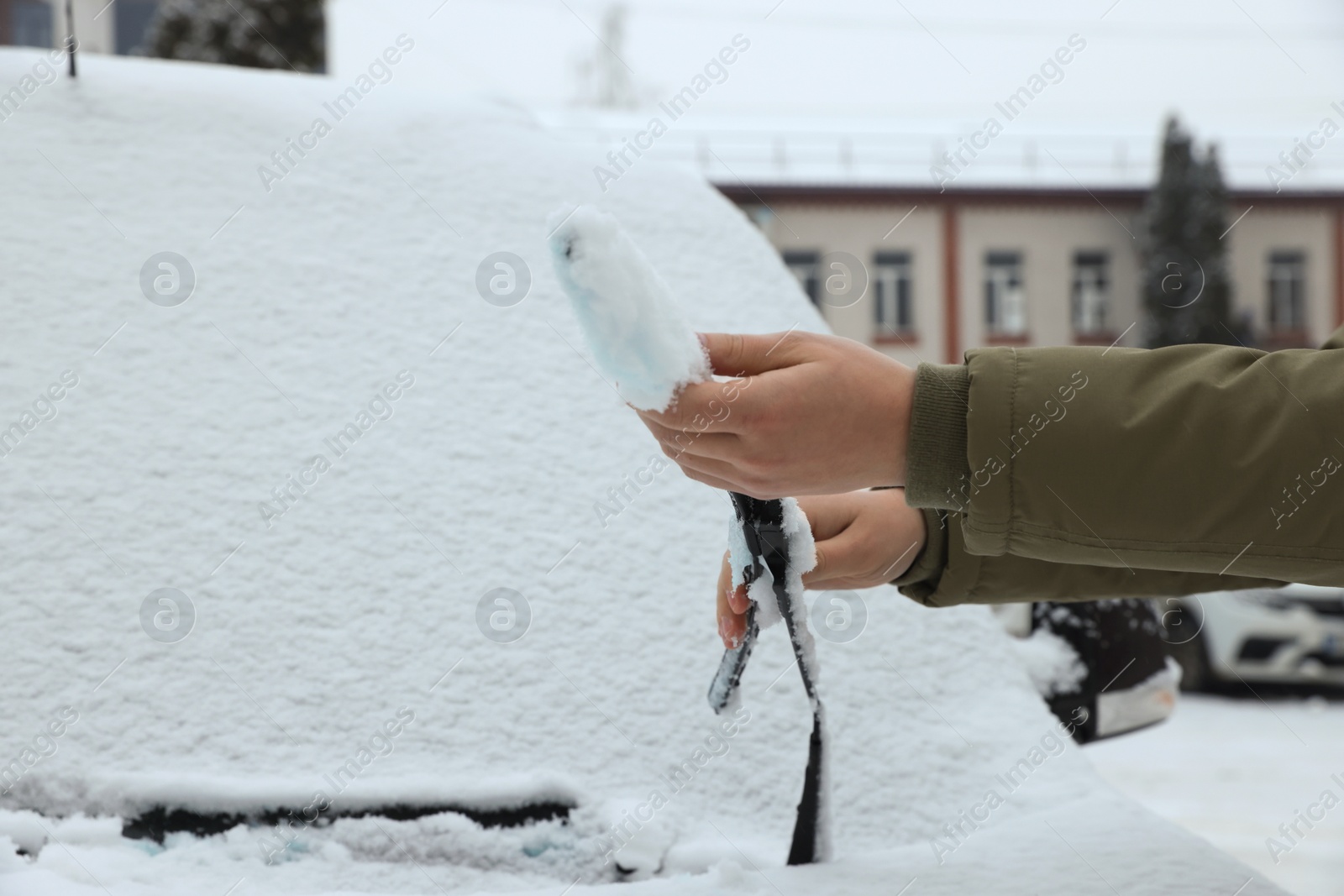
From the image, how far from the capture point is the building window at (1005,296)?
19.8 m

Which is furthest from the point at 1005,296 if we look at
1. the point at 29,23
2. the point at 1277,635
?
the point at 29,23

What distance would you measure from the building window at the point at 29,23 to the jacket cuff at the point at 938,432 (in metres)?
7.87

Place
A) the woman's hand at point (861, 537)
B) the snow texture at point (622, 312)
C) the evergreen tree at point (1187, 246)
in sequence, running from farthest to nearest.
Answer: the evergreen tree at point (1187, 246) → the woman's hand at point (861, 537) → the snow texture at point (622, 312)

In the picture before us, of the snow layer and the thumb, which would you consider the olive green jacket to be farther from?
the snow layer

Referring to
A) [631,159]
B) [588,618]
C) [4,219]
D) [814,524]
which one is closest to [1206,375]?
[814,524]

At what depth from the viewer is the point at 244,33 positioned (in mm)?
10984

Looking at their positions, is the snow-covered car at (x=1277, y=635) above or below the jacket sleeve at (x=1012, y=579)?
below

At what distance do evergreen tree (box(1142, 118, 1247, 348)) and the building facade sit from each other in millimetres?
238

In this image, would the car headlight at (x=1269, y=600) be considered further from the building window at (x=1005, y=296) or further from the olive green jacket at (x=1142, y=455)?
the building window at (x=1005, y=296)

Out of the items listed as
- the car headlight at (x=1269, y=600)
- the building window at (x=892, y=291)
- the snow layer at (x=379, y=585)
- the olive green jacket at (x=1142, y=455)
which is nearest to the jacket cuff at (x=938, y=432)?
the olive green jacket at (x=1142, y=455)

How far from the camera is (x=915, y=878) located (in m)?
1.28

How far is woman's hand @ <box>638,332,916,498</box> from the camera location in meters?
1.08

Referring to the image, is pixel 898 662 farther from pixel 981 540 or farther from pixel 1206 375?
pixel 1206 375

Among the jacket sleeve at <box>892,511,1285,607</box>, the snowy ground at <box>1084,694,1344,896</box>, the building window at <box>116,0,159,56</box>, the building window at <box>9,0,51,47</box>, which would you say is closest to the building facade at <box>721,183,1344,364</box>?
the building window at <box>116,0,159,56</box>
